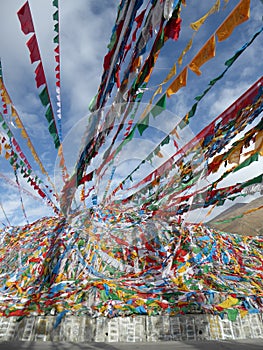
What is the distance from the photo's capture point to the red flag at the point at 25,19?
3021 mm

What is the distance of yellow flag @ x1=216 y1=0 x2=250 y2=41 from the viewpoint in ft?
8.49

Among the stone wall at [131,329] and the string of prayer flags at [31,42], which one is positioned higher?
the string of prayer flags at [31,42]

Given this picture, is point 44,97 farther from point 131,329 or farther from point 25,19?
point 131,329

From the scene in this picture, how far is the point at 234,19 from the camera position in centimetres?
272

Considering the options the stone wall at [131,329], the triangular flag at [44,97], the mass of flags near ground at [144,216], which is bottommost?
the stone wall at [131,329]

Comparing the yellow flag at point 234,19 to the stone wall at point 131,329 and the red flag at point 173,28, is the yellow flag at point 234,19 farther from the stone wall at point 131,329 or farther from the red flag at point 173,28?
the stone wall at point 131,329

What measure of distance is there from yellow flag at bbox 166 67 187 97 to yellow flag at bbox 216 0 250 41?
2.07 ft

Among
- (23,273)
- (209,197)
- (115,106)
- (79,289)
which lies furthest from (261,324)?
(23,273)

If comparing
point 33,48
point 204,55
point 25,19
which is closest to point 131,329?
point 204,55

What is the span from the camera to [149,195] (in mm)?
6934

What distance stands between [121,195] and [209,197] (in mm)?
4117

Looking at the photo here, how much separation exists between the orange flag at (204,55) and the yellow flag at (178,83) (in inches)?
5.7

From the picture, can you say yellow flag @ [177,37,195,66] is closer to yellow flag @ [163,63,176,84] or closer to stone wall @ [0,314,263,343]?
yellow flag @ [163,63,176,84]

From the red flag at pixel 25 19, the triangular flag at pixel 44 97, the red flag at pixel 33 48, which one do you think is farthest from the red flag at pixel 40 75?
the red flag at pixel 25 19
